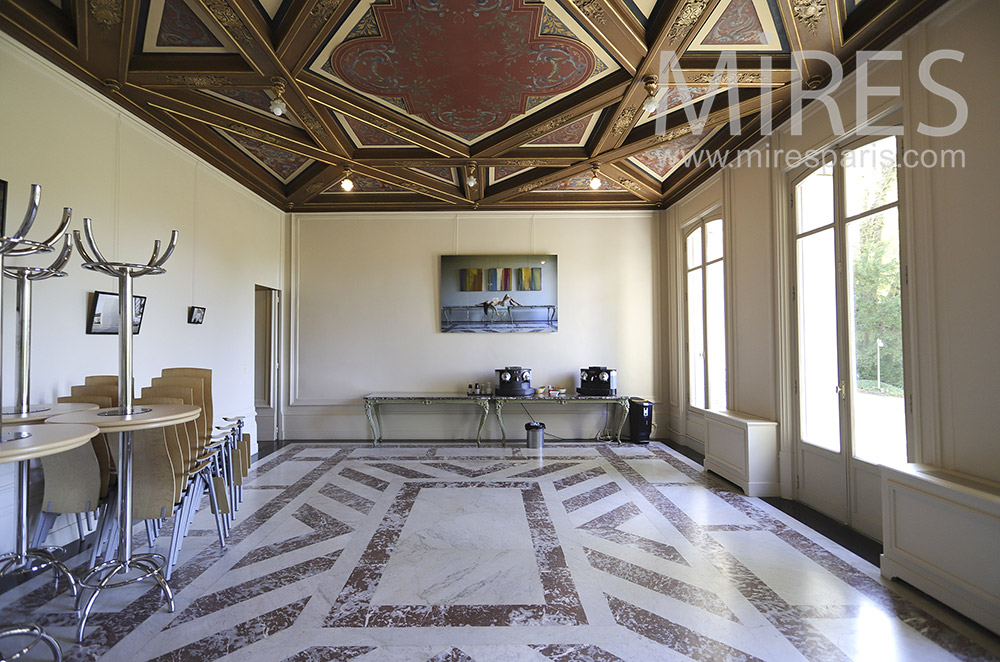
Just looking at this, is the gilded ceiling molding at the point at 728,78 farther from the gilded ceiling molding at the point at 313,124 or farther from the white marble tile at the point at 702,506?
the white marble tile at the point at 702,506

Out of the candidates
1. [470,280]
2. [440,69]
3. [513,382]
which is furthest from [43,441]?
[470,280]

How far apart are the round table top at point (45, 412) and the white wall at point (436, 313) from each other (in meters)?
4.25

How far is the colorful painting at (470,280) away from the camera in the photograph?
7398 millimetres

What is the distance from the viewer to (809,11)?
324 centimetres

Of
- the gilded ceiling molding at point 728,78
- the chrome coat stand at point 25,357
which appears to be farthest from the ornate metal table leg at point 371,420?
the gilded ceiling molding at point 728,78

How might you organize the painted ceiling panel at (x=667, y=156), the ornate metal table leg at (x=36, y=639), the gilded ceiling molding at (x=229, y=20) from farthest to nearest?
the painted ceiling panel at (x=667, y=156) → the gilded ceiling molding at (x=229, y=20) → the ornate metal table leg at (x=36, y=639)

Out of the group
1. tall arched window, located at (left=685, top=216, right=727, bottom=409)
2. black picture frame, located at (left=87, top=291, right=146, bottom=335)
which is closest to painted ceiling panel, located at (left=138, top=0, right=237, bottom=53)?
black picture frame, located at (left=87, top=291, right=146, bottom=335)

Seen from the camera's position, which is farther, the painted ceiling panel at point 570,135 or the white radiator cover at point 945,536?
the painted ceiling panel at point 570,135

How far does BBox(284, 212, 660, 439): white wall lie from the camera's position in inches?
290

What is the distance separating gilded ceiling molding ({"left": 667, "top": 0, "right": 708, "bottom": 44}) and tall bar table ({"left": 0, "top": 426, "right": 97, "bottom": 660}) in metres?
4.08

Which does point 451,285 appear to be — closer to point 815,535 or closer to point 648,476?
point 648,476

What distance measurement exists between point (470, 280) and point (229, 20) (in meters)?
4.63

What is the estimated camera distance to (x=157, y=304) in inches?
183

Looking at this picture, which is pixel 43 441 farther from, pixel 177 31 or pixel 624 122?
pixel 624 122
